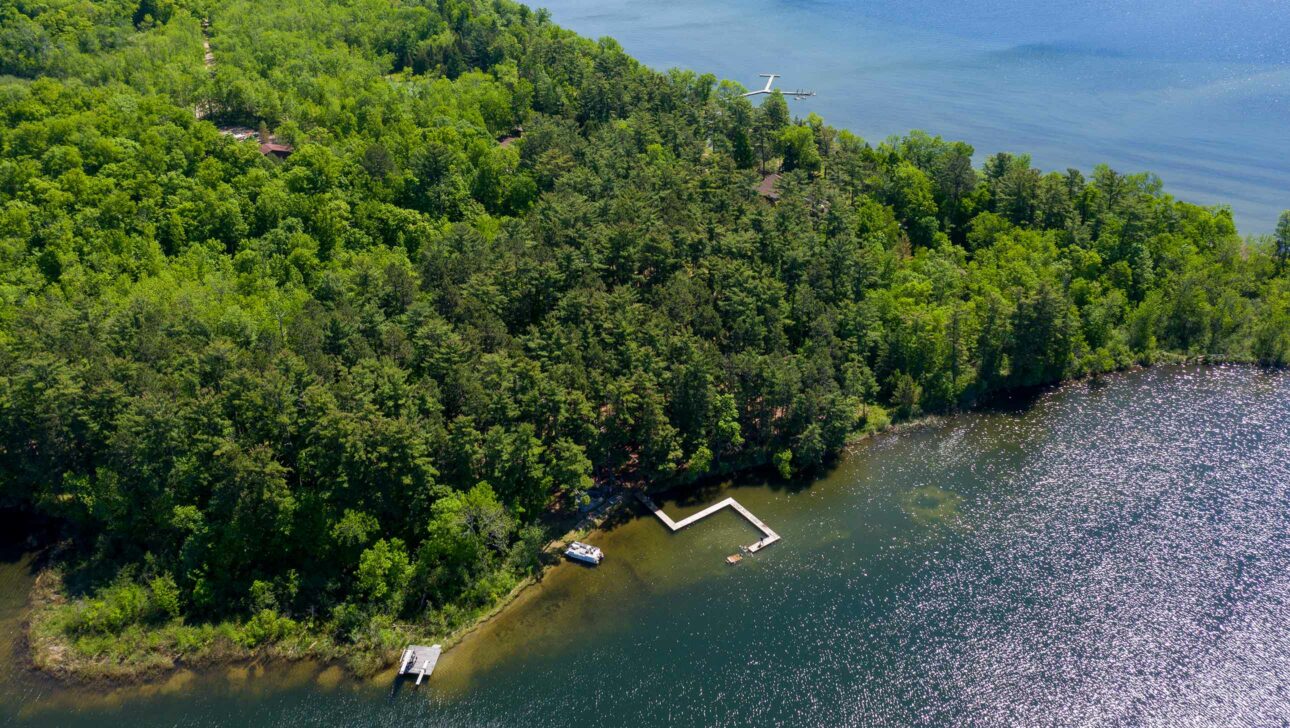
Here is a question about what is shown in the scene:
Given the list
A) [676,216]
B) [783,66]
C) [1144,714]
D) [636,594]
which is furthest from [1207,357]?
[783,66]

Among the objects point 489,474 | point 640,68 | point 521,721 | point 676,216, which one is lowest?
point 521,721

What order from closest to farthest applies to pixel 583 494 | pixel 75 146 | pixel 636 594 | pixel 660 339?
pixel 636 594 → pixel 583 494 → pixel 660 339 → pixel 75 146

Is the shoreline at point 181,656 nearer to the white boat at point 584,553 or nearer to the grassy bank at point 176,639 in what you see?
the grassy bank at point 176,639

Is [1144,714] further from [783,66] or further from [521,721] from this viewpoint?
[783,66]

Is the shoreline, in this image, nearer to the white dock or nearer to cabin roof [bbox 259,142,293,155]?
the white dock

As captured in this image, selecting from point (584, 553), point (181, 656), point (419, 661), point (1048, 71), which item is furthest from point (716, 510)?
point (1048, 71)

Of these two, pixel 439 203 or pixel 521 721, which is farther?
pixel 439 203

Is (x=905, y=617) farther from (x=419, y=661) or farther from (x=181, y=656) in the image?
(x=181, y=656)
